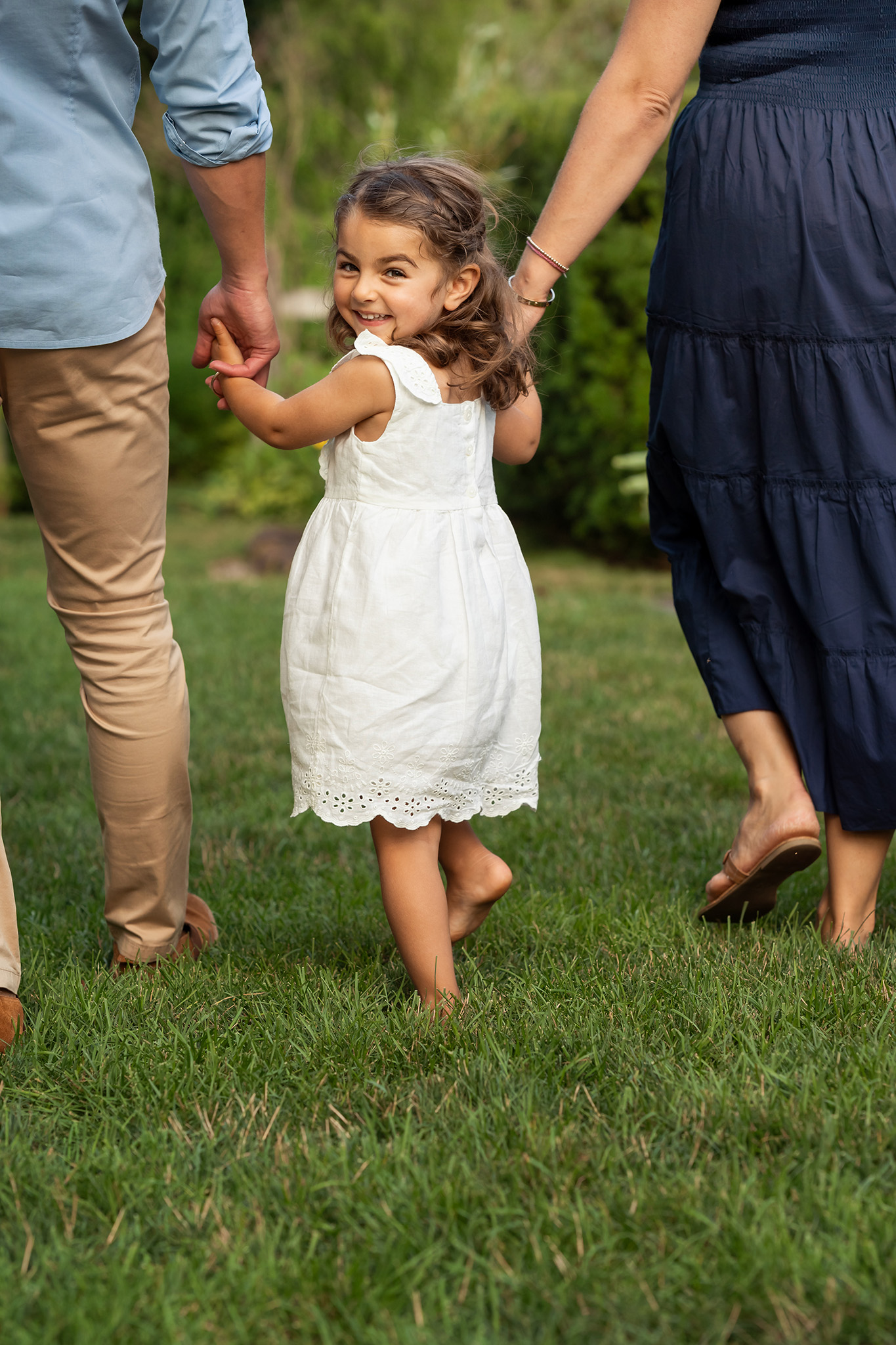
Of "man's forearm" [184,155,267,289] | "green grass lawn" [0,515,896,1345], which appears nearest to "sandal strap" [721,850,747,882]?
"green grass lawn" [0,515,896,1345]

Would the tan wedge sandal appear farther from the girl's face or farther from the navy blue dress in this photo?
the girl's face

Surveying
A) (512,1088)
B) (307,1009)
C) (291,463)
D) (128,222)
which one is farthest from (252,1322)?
(291,463)

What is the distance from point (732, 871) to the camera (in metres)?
2.54

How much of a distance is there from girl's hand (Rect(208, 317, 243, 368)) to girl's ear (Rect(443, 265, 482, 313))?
372 mm

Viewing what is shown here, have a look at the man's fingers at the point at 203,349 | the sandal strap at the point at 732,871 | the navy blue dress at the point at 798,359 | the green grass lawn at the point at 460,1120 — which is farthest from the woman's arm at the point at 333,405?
the sandal strap at the point at 732,871

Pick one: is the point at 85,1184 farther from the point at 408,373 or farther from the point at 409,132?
the point at 409,132

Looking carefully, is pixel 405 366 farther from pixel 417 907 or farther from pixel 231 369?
pixel 417 907

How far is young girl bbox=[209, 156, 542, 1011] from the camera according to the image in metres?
2.07

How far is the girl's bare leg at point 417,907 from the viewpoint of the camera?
2121 millimetres

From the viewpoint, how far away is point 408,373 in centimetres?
207

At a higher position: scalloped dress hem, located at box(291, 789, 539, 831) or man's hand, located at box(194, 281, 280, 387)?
man's hand, located at box(194, 281, 280, 387)

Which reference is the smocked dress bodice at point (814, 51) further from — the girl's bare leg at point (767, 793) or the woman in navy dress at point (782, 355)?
the girl's bare leg at point (767, 793)

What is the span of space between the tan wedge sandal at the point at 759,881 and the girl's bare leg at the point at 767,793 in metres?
0.02

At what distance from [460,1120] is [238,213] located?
1.49 metres
